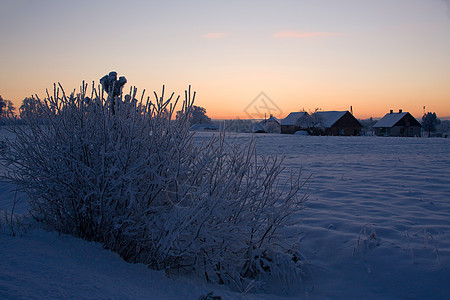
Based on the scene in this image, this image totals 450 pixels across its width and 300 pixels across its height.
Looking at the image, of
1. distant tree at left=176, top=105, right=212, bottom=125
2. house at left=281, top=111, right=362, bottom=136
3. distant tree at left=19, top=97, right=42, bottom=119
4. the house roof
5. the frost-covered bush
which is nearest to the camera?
the frost-covered bush

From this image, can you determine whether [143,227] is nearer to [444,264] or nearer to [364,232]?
[364,232]

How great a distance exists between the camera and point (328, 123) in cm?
5350

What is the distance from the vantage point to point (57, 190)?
325cm

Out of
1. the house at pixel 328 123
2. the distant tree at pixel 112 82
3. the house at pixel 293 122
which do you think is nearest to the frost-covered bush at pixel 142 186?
the distant tree at pixel 112 82

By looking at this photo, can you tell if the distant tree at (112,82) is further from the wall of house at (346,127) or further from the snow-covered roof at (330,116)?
the wall of house at (346,127)

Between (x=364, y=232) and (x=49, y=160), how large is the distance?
3.96 meters

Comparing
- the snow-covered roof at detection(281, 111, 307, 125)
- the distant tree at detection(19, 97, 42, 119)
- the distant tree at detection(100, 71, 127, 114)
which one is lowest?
the distant tree at detection(19, 97, 42, 119)

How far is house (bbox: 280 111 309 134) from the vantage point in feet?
177

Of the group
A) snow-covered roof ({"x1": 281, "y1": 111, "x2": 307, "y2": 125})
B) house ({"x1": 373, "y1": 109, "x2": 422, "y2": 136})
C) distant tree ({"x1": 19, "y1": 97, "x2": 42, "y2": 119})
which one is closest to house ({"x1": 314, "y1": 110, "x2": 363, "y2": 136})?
snow-covered roof ({"x1": 281, "y1": 111, "x2": 307, "y2": 125})

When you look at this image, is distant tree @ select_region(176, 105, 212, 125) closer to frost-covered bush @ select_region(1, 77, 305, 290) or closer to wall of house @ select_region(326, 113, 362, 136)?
wall of house @ select_region(326, 113, 362, 136)

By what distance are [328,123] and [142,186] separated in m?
53.8

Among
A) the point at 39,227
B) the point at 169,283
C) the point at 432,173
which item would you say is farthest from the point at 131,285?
the point at 432,173

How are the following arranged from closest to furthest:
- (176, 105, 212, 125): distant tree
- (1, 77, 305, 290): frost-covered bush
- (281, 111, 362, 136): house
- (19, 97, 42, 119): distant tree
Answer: (1, 77, 305, 290): frost-covered bush < (19, 97, 42, 119): distant tree < (281, 111, 362, 136): house < (176, 105, 212, 125): distant tree

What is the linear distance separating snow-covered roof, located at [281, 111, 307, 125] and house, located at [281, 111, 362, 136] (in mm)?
778
